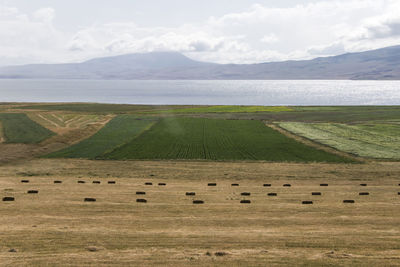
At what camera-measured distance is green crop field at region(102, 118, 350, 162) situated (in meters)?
51.1

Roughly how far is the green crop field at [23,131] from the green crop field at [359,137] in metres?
45.6

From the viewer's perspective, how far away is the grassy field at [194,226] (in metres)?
15.8

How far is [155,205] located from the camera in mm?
24234

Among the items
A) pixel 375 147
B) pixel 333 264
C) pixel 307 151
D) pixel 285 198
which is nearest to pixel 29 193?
pixel 285 198

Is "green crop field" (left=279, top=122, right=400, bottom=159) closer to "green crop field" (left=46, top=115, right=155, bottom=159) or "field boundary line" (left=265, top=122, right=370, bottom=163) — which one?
"field boundary line" (left=265, top=122, right=370, bottom=163)

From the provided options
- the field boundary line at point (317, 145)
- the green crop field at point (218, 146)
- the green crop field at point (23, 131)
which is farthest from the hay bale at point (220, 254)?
the green crop field at point (23, 131)

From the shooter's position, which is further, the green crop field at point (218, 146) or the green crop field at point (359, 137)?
the green crop field at point (359, 137)

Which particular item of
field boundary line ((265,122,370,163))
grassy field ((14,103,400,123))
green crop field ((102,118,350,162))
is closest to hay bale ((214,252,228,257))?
green crop field ((102,118,350,162))

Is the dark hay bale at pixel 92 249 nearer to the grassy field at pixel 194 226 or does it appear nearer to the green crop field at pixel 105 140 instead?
the grassy field at pixel 194 226

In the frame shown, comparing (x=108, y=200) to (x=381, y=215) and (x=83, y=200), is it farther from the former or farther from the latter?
(x=381, y=215)

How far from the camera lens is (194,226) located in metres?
20.0

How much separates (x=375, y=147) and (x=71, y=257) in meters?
54.6

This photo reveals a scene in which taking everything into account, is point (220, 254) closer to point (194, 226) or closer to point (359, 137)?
point (194, 226)

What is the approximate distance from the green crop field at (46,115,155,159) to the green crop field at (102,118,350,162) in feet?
6.87
